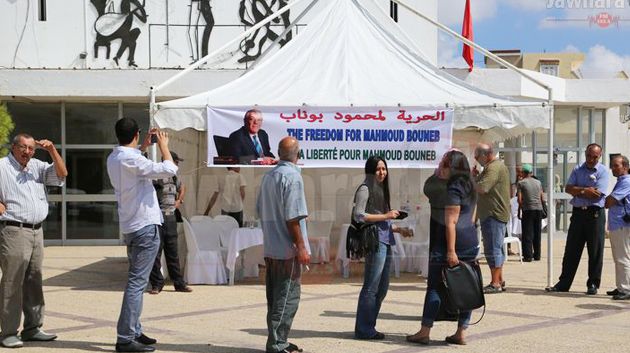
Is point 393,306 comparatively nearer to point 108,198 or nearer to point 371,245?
point 371,245

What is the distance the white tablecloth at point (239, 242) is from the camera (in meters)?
11.7

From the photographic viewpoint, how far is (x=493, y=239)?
34.3 ft

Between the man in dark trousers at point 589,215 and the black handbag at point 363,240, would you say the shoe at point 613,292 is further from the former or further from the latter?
the black handbag at point 363,240

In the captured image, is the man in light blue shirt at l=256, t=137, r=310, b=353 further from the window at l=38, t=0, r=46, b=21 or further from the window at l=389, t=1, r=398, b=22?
the window at l=38, t=0, r=46, b=21

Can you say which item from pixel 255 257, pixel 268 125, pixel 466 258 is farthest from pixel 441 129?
pixel 466 258

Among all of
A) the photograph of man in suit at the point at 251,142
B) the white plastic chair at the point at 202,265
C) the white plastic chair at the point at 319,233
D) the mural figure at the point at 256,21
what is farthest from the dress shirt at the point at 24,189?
the mural figure at the point at 256,21

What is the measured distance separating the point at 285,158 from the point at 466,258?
1.87 m

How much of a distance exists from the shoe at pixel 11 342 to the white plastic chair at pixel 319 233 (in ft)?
20.0

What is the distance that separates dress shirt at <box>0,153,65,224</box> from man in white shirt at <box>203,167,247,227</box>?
5.27m

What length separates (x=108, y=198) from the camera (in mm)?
19906

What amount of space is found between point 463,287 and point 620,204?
4.04 meters

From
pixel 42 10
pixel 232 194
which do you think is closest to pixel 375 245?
pixel 232 194

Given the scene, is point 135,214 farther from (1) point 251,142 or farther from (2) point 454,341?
(1) point 251,142

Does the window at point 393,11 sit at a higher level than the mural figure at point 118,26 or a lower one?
higher
